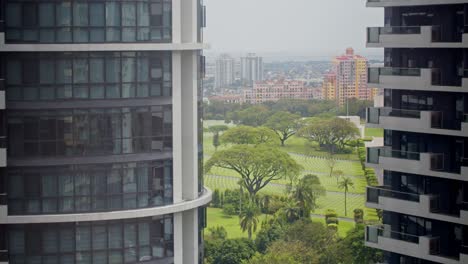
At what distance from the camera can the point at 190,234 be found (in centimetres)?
843

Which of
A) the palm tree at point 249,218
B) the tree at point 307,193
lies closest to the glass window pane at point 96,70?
the palm tree at point 249,218

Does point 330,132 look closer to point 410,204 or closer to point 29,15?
point 410,204

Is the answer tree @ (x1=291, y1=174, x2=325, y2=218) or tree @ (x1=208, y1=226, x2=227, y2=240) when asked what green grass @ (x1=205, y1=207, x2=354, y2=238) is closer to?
tree @ (x1=291, y1=174, x2=325, y2=218)

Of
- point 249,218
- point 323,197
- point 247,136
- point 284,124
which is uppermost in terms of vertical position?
point 284,124

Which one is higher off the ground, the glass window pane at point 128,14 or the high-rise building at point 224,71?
the glass window pane at point 128,14

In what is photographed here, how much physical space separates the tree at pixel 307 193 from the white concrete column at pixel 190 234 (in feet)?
49.9

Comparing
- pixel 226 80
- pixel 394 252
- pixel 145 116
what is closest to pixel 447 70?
pixel 394 252

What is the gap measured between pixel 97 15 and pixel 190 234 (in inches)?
68.9

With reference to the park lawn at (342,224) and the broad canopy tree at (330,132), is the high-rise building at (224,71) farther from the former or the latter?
the park lawn at (342,224)

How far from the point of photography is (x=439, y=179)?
7.99m

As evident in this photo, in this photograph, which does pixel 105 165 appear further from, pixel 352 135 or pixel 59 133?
pixel 352 135

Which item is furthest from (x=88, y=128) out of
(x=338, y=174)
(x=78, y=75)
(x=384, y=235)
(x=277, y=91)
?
(x=277, y=91)

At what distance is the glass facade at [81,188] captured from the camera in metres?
7.77

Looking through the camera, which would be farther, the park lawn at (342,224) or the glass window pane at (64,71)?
the park lawn at (342,224)
